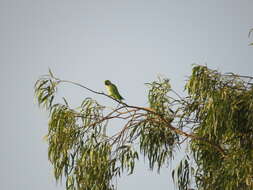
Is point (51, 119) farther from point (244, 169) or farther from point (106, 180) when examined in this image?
point (244, 169)

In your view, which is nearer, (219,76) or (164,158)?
(219,76)

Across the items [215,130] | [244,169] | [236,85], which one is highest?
[236,85]

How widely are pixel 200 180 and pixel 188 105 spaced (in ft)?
2.39

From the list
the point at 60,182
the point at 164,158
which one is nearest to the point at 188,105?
the point at 164,158

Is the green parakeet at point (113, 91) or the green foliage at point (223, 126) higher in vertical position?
the green parakeet at point (113, 91)

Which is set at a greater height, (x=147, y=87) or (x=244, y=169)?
(x=147, y=87)

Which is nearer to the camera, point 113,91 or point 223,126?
point 223,126

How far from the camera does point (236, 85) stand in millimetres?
5910

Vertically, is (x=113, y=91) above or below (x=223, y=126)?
above

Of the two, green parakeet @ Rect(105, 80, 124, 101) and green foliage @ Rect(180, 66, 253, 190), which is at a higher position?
green parakeet @ Rect(105, 80, 124, 101)

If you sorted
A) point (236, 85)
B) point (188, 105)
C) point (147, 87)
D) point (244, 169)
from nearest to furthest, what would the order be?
point (244, 169)
point (236, 85)
point (188, 105)
point (147, 87)

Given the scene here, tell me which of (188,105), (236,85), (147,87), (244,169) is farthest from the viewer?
(147,87)

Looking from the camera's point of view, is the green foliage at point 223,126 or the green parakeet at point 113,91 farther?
the green parakeet at point 113,91

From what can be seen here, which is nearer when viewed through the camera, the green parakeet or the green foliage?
the green foliage
